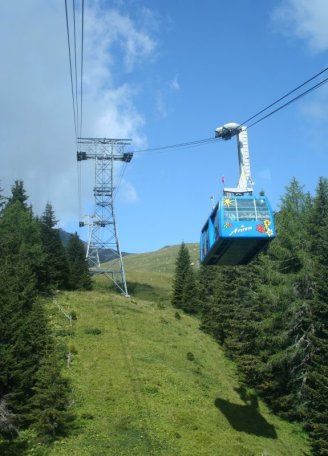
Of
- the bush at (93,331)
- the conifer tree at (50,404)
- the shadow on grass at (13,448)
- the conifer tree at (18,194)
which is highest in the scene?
the conifer tree at (18,194)

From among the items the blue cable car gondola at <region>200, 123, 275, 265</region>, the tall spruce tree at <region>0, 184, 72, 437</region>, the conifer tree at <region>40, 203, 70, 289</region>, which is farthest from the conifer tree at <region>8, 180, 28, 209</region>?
the blue cable car gondola at <region>200, 123, 275, 265</region>

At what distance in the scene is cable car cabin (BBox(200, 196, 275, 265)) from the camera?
2536 centimetres

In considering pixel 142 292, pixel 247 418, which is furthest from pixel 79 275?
pixel 247 418

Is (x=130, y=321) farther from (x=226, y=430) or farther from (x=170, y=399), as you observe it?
(x=226, y=430)

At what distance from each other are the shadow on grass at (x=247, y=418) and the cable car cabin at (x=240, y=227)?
1833 cm

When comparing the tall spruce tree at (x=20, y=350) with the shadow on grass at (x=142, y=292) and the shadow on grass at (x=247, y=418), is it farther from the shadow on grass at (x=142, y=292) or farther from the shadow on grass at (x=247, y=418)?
the shadow on grass at (x=142, y=292)

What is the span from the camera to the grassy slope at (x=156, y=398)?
112 feet

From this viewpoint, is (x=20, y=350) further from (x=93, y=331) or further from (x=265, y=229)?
(x=265, y=229)

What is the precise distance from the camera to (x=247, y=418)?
42.3 meters

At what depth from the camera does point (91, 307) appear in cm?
6594

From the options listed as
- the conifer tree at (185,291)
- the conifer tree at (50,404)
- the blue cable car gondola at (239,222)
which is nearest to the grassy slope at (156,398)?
the conifer tree at (50,404)

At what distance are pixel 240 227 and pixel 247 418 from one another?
911 inches

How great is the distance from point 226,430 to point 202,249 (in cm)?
1560

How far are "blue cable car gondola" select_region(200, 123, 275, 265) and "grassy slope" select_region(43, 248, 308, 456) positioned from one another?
1411 cm
